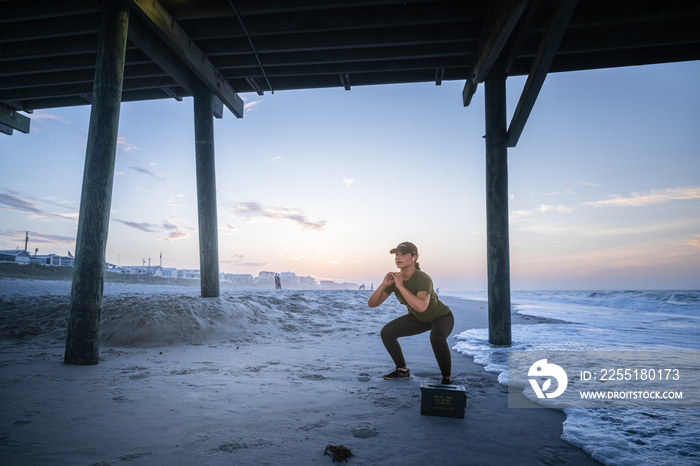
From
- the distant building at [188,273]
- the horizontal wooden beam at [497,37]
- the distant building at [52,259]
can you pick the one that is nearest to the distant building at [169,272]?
the distant building at [188,273]

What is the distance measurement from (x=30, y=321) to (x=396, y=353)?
7.16 meters

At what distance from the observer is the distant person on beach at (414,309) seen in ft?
11.6

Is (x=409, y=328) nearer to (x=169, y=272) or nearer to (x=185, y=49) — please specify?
(x=185, y=49)

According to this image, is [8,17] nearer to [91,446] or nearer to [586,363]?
[91,446]

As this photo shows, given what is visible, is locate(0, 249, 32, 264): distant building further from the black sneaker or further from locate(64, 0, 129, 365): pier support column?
the black sneaker

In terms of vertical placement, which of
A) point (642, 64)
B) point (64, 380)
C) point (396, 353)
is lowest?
point (64, 380)

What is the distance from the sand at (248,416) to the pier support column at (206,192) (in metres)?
Answer: 2.73

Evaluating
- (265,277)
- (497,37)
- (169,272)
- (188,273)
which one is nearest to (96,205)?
(497,37)

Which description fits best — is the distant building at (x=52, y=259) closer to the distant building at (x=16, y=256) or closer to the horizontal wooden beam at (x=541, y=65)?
the distant building at (x=16, y=256)

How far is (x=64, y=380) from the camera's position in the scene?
11.8 feet

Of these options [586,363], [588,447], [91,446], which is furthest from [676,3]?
[91,446]

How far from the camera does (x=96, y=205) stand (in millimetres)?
4469

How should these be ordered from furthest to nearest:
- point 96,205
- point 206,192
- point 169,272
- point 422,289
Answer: point 169,272 → point 206,192 → point 96,205 → point 422,289

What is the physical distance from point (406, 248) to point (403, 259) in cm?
14
